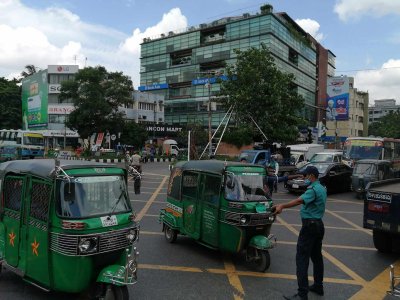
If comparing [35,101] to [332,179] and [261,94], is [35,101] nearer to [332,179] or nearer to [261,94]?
[261,94]

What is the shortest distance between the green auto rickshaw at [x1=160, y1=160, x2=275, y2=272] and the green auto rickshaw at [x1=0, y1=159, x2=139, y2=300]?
2.14 m

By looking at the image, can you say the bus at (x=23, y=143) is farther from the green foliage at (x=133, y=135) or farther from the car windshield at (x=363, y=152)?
the car windshield at (x=363, y=152)

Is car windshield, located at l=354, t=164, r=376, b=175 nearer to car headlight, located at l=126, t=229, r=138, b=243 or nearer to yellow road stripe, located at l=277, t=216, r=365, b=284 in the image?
yellow road stripe, located at l=277, t=216, r=365, b=284

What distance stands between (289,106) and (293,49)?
37.6 metres

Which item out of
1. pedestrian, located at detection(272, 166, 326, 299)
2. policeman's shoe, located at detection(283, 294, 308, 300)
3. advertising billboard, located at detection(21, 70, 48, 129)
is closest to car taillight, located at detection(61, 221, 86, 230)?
pedestrian, located at detection(272, 166, 326, 299)

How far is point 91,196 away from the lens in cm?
534

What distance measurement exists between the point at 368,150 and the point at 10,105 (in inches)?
2439

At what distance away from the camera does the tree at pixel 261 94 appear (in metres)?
31.5

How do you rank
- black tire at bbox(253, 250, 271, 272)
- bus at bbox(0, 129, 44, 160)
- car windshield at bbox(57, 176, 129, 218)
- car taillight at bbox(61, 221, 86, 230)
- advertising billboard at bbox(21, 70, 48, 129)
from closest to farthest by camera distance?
car taillight at bbox(61, 221, 86, 230) < car windshield at bbox(57, 176, 129, 218) < black tire at bbox(253, 250, 271, 272) < bus at bbox(0, 129, 44, 160) < advertising billboard at bbox(21, 70, 48, 129)

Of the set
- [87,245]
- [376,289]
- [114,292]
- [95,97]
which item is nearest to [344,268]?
[376,289]

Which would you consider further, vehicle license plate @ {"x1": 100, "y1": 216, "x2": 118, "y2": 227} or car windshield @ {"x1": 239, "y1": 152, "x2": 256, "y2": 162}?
car windshield @ {"x1": 239, "y1": 152, "x2": 256, "y2": 162}

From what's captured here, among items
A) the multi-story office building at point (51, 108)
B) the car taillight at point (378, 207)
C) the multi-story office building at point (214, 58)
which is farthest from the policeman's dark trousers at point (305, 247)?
the multi-story office building at point (51, 108)

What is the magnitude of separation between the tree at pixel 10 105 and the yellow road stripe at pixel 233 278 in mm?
66200

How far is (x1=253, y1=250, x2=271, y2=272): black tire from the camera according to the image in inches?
271
